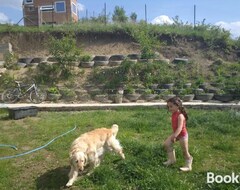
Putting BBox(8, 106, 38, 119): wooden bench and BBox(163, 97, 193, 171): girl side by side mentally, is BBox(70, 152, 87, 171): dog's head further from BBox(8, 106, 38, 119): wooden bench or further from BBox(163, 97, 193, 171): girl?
BBox(8, 106, 38, 119): wooden bench

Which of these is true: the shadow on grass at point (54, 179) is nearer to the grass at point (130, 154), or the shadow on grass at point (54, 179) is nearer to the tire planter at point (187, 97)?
the grass at point (130, 154)

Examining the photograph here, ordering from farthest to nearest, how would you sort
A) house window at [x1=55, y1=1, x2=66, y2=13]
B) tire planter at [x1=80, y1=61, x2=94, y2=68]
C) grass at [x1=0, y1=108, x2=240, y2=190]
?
1. house window at [x1=55, y1=1, x2=66, y2=13]
2. tire planter at [x1=80, y1=61, x2=94, y2=68]
3. grass at [x1=0, y1=108, x2=240, y2=190]

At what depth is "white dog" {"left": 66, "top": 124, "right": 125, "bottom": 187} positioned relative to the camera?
5.12 meters

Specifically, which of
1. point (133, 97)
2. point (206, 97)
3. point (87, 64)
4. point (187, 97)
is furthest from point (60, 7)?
point (206, 97)

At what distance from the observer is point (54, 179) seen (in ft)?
18.0

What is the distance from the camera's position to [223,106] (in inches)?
440

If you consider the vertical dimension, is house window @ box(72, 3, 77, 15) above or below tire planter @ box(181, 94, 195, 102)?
above

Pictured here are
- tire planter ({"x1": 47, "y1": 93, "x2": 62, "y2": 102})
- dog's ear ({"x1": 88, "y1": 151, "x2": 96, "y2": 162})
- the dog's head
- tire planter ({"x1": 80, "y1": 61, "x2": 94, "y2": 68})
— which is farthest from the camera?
tire planter ({"x1": 80, "y1": 61, "x2": 94, "y2": 68})

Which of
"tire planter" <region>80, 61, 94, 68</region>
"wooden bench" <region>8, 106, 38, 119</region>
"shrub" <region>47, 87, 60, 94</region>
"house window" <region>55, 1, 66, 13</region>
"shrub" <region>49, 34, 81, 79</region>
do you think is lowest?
"wooden bench" <region>8, 106, 38, 119</region>

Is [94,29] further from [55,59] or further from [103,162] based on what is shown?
[103,162]

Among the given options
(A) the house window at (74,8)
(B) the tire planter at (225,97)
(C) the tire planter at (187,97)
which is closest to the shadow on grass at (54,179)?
(C) the tire planter at (187,97)

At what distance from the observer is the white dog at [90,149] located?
5121mm

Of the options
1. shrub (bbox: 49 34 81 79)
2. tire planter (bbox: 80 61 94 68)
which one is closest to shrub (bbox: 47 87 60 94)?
shrub (bbox: 49 34 81 79)

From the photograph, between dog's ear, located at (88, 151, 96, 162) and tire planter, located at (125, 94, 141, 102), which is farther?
tire planter, located at (125, 94, 141, 102)
